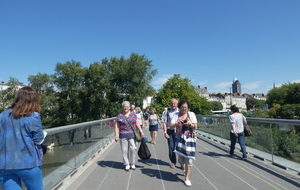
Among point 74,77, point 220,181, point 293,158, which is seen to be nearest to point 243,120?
point 293,158

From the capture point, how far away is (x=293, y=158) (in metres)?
5.04

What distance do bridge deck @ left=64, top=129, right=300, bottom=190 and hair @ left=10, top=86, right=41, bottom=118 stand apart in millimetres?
2333

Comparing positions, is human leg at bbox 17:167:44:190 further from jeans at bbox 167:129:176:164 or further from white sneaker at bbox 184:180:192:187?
jeans at bbox 167:129:176:164

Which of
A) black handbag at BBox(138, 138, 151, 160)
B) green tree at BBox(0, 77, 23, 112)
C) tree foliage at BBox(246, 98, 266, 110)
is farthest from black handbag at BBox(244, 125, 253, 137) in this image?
tree foliage at BBox(246, 98, 266, 110)

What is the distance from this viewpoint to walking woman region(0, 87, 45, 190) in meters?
2.32

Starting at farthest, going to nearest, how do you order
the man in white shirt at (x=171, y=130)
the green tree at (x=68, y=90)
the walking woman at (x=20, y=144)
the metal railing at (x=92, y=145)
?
the green tree at (x=68, y=90) < the man in white shirt at (x=171, y=130) < the metal railing at (x=92, y=145) < the walking woman at (x=20, y=144)

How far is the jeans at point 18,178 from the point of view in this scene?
2.33m

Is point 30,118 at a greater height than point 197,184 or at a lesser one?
greater

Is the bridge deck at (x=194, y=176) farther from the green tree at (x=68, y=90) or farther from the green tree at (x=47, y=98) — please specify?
the green tree at (x=47, y=98)

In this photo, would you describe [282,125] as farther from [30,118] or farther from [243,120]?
[30,118]

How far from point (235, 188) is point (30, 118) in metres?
3.50

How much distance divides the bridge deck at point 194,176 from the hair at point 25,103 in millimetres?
2333

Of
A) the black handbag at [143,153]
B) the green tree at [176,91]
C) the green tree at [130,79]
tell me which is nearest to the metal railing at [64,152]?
the black handbag at [143,153]

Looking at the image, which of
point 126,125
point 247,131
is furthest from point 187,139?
point 247,131
